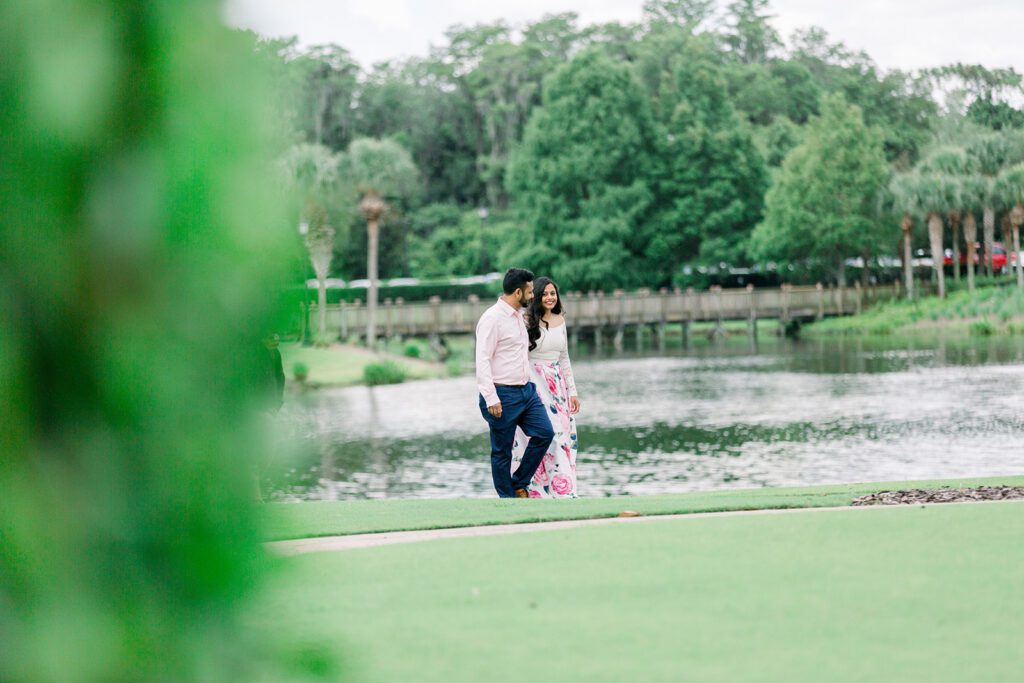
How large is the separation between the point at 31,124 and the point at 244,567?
1.50 feet

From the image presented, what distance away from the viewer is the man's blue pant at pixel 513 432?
1052 cm

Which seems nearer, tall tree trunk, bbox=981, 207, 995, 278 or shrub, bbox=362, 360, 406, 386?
shrub, bbox=362, 360, 406, 386

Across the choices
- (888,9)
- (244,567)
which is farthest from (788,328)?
(244,567)

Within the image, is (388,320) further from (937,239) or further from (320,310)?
(320,310)

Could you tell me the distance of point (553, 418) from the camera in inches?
442

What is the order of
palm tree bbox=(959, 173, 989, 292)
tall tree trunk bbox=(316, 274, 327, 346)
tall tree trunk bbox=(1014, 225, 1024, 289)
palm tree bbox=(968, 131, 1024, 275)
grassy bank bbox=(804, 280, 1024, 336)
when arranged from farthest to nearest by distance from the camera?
palm tree bbox=(959, 173, 989, 292) < palm tree bbox=(968, 131, 1024, 275) < tall tree trunk bbox=(1014, 225, 1024, 289) < grassy bank bbox=(804, 280, 1024, 336) < tall tree trunk bbox=(316, 274, 327, 346)

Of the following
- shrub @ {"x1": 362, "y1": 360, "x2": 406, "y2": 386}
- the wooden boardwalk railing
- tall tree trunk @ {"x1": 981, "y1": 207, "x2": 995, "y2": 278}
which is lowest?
shrub @ {"x1": 362, "y1": 360, "x2": 406, "y2": 386}

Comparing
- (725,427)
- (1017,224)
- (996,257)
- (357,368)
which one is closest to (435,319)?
(357,368)

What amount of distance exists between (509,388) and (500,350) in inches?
13.3

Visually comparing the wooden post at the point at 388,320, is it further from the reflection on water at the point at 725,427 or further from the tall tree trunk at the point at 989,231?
the tall tree trunk at the point at 989,231

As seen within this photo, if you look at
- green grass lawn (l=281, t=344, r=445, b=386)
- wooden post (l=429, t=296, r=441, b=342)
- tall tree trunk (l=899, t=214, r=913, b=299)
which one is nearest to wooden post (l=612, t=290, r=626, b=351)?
wooden post (l=429, t=296, r=441, b=342)

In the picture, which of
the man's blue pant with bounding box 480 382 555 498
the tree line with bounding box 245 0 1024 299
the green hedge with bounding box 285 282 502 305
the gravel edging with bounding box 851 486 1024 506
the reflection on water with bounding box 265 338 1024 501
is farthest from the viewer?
the green hedge with bounding box 285 282 502 305

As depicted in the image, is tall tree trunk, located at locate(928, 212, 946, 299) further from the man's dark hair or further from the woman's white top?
the man's dark hair

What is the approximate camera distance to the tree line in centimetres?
6166
